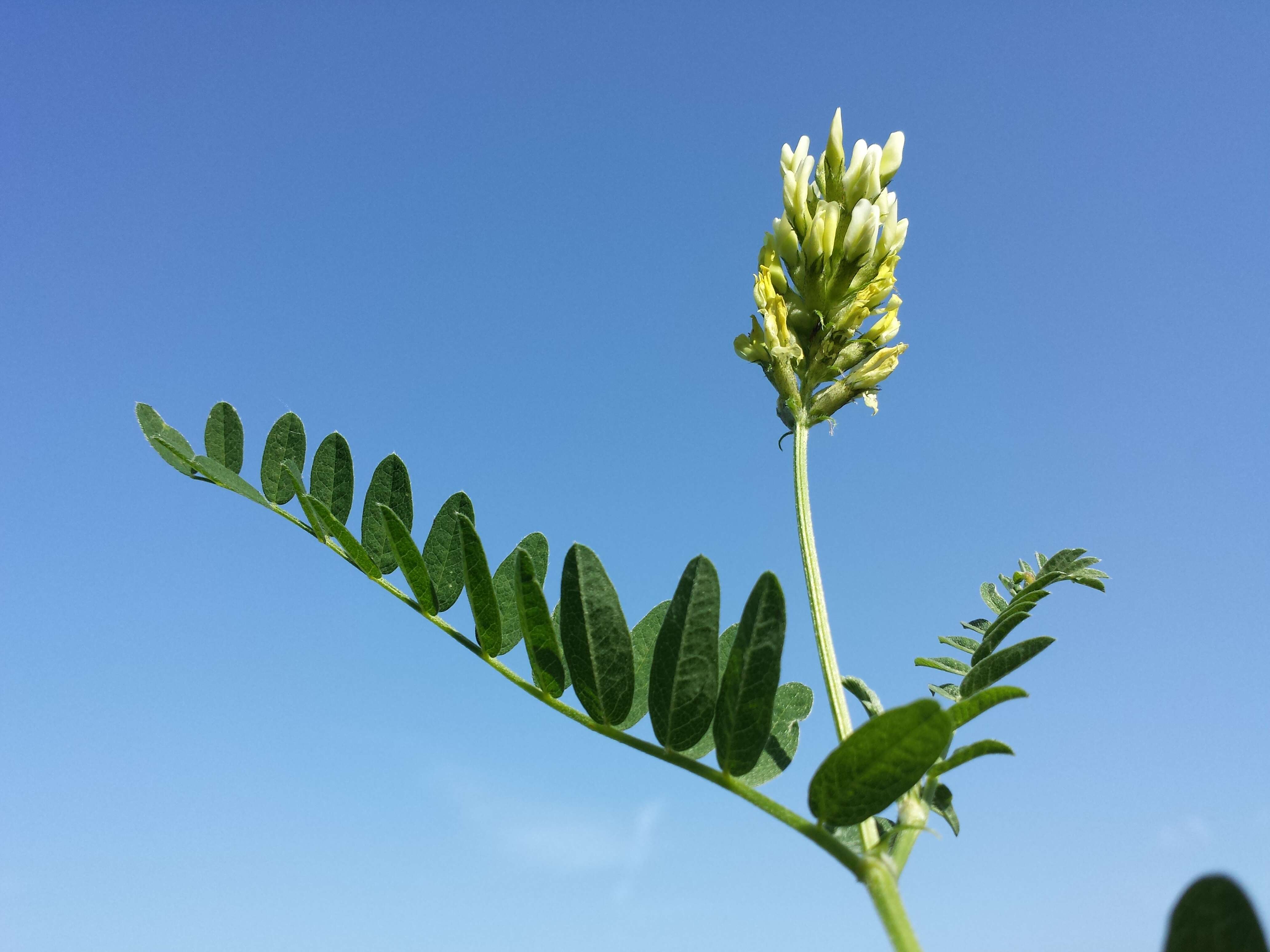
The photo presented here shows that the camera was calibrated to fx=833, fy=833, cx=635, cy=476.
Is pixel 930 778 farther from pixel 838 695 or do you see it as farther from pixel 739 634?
pixel 739 634

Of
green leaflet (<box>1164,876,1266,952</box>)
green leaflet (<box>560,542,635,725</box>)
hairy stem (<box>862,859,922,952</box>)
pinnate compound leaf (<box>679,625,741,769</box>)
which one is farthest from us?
pinnate compound leaf (<box>679,625,741,769</box>)

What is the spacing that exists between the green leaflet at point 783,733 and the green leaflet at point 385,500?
1074 mm

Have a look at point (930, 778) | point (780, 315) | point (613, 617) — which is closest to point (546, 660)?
point (613, 617)

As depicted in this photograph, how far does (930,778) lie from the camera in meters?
1.57

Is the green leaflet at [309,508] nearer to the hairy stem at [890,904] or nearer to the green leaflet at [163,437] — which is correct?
the green leaflet at [163,437]

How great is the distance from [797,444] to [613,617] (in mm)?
780

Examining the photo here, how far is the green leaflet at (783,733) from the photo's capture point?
1.82 meters

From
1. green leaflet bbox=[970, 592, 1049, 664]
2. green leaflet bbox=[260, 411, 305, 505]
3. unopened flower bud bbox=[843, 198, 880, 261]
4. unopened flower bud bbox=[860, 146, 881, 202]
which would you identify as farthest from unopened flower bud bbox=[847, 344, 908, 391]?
green leaflet bbox=[260, 411, 305, 505]

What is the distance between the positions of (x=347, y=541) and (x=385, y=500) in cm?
30

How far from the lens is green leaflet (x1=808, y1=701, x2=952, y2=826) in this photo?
48.1 inches

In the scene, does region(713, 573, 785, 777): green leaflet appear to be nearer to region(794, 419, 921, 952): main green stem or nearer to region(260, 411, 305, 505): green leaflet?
region(794, 419, 921, 952): main green stem

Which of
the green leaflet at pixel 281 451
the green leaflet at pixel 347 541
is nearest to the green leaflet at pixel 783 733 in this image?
the green leaflet at pixel 347 541

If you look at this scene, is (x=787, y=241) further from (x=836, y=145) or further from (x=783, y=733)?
(x=783, y=733)

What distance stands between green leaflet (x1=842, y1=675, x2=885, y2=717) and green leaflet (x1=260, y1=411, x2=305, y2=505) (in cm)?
167
